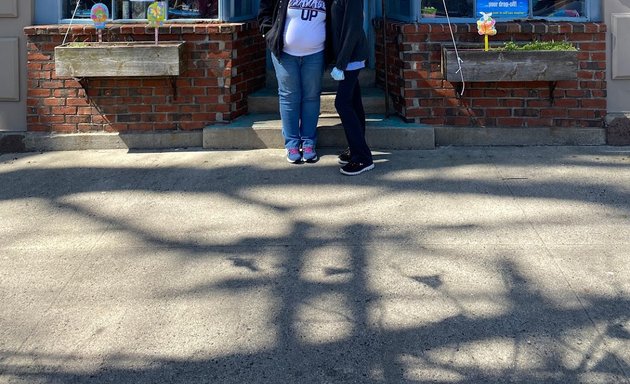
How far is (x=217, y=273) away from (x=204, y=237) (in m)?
0.67

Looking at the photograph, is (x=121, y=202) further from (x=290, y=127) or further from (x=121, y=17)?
(x=121, y=17)

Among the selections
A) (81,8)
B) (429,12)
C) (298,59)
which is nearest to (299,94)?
(298,59)

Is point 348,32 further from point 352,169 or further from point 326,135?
point 326,135

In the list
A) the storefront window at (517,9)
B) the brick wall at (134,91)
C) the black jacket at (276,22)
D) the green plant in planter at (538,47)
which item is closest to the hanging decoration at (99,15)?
the brick wall at (134,91)

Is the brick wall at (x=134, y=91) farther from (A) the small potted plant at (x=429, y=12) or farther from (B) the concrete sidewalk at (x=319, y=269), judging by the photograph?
(A) the small potted plant at (x=429, y=12)

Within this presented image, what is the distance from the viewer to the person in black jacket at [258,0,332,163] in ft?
23.1

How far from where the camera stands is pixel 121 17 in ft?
26.6

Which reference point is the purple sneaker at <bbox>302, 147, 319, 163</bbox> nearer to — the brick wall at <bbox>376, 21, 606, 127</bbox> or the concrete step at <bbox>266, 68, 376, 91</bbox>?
the brick wall at <bbox>376, 21, 606, 127</bbox>

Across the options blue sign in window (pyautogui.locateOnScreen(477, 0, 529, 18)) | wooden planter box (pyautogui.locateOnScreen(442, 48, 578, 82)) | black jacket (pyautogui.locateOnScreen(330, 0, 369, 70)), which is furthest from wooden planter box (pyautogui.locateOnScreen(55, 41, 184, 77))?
blue sign in window (pyautogui.locateOnScreen(477, 0, 529, 18))

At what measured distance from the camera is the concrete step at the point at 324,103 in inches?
336

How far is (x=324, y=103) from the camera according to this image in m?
8.55

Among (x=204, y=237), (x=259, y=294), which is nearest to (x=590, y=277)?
(x=259, y=294)

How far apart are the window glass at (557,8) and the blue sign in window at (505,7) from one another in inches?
4.1

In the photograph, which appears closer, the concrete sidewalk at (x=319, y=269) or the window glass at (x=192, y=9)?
the concrete sidewalk at (x=319, y=269)
